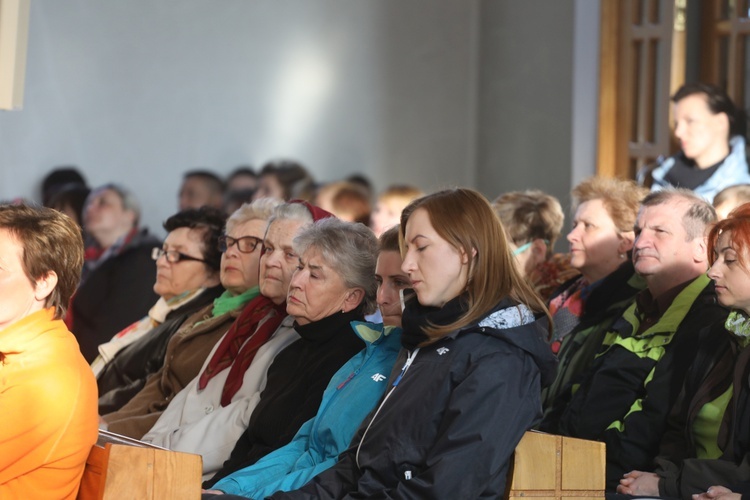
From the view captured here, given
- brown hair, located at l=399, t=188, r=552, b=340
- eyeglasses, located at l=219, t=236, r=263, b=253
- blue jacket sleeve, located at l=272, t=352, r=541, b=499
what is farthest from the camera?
eyeglasses, located at l=219, t=236, r=263, b=253

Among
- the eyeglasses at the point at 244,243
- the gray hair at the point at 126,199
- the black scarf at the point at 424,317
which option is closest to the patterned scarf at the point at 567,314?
the eyeglasses at the point at 244,243

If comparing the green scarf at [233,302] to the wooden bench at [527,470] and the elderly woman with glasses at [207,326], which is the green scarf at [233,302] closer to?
the elderly woman with glasses at [207,326]

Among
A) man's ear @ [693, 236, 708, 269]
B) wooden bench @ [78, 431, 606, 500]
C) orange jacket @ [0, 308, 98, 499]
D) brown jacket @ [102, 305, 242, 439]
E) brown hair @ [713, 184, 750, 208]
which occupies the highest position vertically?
brown hair @ [713, 184, 750, 208]

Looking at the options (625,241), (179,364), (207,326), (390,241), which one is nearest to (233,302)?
(207,326)

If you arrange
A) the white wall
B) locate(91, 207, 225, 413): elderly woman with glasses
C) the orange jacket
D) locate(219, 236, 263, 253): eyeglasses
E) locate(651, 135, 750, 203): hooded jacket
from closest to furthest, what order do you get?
the orange jacket < locate(219, 236, 263, 253): eyeglasses < locate(91, 207, 225, 413): elderly woman with glasses < locate(651, 135, 750, 203): hooded jacket < the white wall

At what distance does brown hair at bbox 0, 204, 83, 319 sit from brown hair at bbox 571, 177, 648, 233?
2195 mm

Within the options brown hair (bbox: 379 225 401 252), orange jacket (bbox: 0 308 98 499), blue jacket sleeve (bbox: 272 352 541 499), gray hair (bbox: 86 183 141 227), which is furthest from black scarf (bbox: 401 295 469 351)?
gray hair (bbox: 86 183 141 227)

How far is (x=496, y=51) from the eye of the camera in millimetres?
8617

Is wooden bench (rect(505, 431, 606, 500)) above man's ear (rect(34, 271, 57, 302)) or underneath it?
underneath

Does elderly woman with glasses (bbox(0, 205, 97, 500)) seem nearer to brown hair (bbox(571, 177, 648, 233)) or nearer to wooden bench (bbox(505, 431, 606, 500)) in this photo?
wooden bench (bbox(505, 431, 606, 500))

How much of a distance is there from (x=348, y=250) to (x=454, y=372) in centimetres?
84

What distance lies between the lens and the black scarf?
2.47 metres

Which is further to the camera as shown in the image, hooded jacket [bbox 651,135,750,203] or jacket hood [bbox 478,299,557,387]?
hooded jacket [bbox 651,135,750,203]

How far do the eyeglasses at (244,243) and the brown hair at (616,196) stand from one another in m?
1.25
